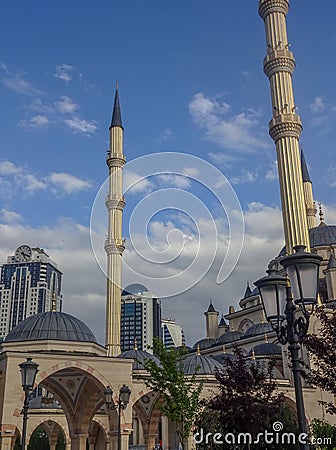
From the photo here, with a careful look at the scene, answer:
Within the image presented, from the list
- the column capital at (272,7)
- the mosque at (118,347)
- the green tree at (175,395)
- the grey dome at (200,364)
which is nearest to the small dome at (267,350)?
the mosque at (118,347)

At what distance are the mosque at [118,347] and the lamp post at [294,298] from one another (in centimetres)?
1168

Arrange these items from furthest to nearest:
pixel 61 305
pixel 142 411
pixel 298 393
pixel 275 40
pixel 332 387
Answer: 1. pixel 61 305
2. pixel 275 40
3. pixel 142 411
4. pixel 332 387
5. pixel 298 393

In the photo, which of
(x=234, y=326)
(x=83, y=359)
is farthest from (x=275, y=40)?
(x=83, y=359)

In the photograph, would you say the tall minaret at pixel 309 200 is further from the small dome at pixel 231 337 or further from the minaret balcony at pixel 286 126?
the minaret balcony at pixel 286 126

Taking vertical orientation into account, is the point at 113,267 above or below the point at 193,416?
above

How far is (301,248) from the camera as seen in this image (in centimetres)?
639

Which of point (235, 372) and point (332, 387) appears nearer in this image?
point (332, 387)

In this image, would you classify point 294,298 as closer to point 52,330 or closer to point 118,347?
point 52,330

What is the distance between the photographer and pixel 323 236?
106 ft

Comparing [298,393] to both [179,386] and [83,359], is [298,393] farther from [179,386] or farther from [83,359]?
[83,359]

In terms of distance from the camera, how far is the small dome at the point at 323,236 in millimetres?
32062

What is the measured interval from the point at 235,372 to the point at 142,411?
14777mm

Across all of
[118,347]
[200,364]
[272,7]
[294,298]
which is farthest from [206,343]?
[294,298]

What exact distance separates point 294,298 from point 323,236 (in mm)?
27737
